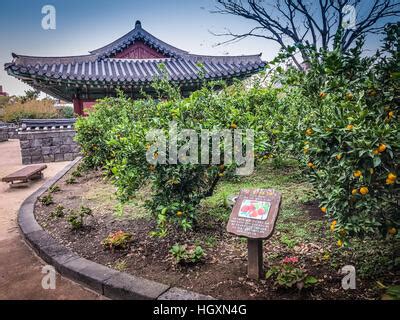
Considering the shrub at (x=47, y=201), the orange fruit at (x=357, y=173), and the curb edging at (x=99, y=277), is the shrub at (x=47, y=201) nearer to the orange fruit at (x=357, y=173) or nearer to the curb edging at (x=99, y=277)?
the curb edging at (x=99, y=277)

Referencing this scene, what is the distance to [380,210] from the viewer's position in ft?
7.84

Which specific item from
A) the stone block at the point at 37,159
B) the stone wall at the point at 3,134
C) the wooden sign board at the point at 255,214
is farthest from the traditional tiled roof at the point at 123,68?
the stone wall at the point at 3,134

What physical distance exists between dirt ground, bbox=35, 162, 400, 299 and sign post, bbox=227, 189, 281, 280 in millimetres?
210

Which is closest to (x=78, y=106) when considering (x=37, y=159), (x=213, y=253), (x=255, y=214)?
(x=37, y=159)

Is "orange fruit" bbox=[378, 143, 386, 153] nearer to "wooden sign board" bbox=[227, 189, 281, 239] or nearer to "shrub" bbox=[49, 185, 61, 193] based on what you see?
"wooden sign board" bbox=[227, 189, 281, 239]

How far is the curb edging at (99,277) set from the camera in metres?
2.62

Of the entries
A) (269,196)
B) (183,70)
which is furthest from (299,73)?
(183,70)

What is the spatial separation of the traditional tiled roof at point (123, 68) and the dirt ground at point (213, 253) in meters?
6.15

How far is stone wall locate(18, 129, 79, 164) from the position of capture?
12.2 m

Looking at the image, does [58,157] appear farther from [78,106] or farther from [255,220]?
[255,220]

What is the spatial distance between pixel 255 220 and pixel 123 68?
37.2ft

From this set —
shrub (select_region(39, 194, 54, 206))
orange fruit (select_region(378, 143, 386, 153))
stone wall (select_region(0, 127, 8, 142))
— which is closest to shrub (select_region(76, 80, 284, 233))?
orange fruit (select_region(378, 143, 386, 153))

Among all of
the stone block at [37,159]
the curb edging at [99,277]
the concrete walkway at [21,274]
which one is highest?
the stone block at [37,159]
